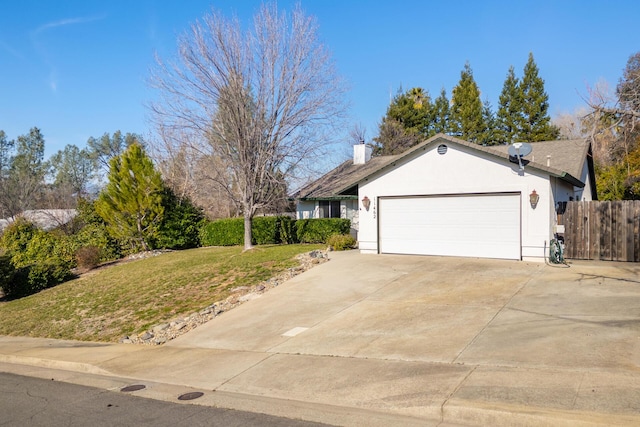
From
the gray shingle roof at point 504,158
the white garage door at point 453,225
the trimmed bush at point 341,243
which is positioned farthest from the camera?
the trimmed bush at point 341,243

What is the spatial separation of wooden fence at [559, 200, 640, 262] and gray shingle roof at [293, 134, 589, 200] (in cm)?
130

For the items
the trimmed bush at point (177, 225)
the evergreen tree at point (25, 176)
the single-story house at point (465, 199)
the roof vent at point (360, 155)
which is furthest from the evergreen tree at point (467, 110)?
the evergreen tree at point (25, 176)

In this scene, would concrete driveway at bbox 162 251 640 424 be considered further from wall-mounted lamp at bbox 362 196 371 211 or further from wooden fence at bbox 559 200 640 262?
wall-mounted lamp at bbox 362 196 371 211

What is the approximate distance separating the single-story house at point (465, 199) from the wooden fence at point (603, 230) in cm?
70

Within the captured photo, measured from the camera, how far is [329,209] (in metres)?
26.8

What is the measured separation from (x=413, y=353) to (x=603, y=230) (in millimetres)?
10533

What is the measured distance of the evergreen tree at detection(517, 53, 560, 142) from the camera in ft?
139

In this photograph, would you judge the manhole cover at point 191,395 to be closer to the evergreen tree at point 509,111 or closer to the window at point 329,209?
the window at point 329,209

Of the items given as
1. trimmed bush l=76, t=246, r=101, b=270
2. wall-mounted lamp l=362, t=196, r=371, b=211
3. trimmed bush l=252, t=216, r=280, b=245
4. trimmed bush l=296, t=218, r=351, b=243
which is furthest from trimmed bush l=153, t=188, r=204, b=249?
wall-mounted lamp l=362, t=196, r=371, b=211

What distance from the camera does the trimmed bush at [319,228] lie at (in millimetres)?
23797

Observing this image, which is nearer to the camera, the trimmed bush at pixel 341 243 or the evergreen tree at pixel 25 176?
the trimmed bush at pixel 341 243

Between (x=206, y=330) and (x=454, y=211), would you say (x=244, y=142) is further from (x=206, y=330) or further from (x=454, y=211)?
(x=206, y=330)

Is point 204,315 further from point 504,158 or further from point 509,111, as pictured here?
point 509,111

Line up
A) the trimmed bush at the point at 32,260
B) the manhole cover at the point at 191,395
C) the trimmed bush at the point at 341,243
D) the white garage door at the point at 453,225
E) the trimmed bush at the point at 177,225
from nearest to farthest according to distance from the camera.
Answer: the manhole cover at the point at 191,395
the white garage door at the point at 453,225
the trimmed bush at the point at 32,260
the trimmed bush at the point at 341,243
the trimmed bush at the point at 177,225
